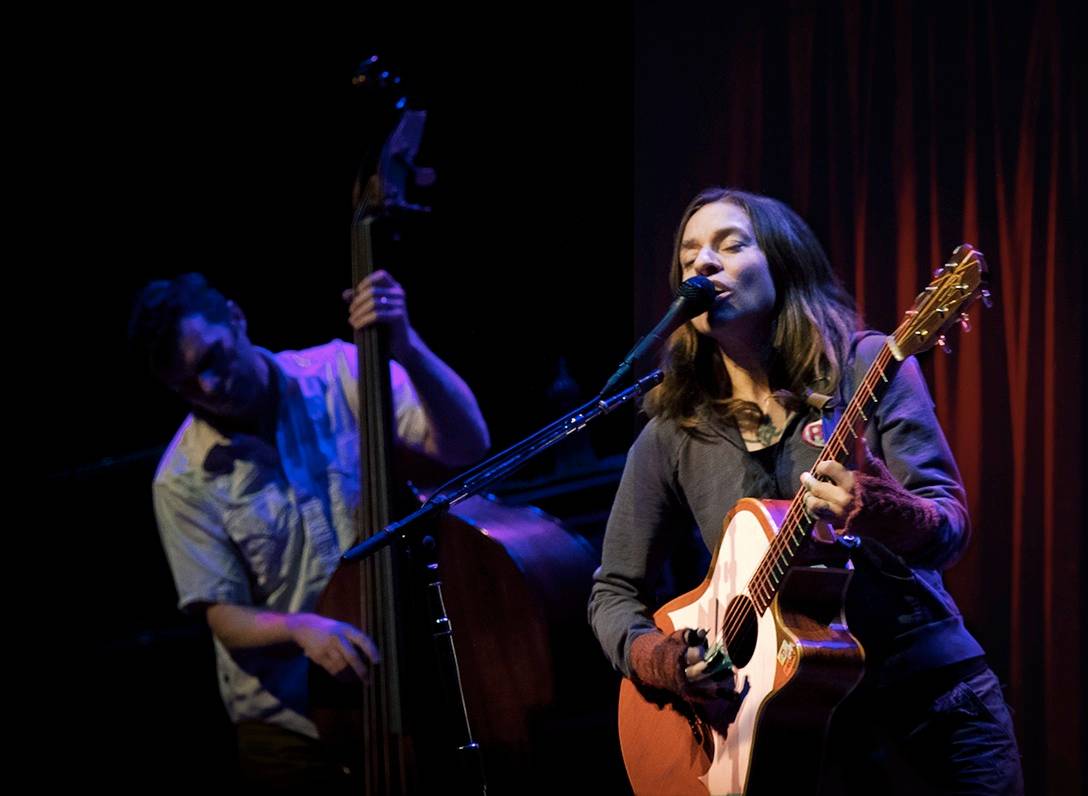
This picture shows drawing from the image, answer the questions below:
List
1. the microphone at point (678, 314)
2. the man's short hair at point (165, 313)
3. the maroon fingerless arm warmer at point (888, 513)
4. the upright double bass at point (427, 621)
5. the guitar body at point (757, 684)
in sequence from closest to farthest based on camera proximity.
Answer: the maroon fingerless arm warmer at point (888, 513) < the guitar body at point (757, 684) < the microphone at point (678, 314) < the upright double bass at point (427, 621) < the man's short hair at point (165, 313)

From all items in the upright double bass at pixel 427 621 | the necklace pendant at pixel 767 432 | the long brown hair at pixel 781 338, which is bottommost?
the upright double bass at pixel 427 621

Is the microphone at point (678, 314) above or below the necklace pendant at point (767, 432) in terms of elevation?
above

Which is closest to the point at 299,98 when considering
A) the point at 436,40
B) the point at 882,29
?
the point at 436,40

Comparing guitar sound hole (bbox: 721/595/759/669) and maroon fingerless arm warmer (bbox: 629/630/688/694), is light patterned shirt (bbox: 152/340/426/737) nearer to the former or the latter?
maroon fingerless arm warmer (bbox: 629/630/688/694)

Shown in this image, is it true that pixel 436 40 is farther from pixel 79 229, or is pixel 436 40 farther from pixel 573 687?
pixel 573 687

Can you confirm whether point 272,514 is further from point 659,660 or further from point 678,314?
point 678,314

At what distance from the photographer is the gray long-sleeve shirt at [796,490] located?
85.0 inches

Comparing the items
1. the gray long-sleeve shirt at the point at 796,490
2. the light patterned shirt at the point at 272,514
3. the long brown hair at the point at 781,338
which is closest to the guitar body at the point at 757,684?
the gray long-sleeve shirt at the point at 796,490

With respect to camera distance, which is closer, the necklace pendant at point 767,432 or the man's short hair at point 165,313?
the necklace pendant at point 767,432

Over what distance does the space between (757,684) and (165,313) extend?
2.05m

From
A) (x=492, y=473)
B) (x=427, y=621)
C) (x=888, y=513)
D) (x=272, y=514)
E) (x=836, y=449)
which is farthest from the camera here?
(x=272, y=514)

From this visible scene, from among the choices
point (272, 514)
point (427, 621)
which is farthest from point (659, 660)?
point (272, 514)

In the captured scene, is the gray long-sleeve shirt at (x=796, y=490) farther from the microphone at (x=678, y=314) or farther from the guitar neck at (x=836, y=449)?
the microphone at (x=678, y=314)

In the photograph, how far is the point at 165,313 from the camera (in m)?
3.34
